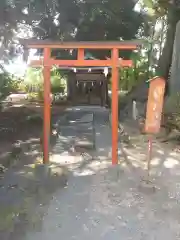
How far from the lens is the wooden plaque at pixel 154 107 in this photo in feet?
28.2

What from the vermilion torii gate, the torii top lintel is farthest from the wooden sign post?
the torii top lintel

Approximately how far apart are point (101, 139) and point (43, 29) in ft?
14.5

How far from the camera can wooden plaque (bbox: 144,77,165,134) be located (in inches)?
339

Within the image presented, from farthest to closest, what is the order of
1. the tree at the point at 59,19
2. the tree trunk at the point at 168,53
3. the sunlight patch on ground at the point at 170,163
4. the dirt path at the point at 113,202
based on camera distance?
the tree trunk at the point at 168,53 → the tree at the point at 59,19 → the sunlight patch on ground at the point at 170,163 → the dirt path at the point at 113,202

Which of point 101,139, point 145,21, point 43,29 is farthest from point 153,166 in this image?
point 145,21

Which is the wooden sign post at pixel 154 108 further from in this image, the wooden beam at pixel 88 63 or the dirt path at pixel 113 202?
→ the wooden beam at pixel 88 63

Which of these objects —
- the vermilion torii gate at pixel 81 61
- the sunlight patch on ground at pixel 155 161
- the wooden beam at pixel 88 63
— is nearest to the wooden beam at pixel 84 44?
the vermilion torii gate at pixel 81 61

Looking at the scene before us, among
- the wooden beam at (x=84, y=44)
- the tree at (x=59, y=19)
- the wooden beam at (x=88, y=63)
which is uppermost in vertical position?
the tree at (x=59, y=19)

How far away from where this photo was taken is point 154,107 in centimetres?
888

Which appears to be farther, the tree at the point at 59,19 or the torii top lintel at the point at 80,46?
the tree at the point at 59,19

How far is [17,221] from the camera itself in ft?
17.8

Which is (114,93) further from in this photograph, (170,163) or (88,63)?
(170,163)

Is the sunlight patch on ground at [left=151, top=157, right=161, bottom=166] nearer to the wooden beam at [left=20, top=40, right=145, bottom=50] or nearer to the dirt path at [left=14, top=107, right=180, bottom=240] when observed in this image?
the dirt path at [left=14, top=107, right=180, bottom=240]

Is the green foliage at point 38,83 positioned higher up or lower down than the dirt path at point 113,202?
higher up
